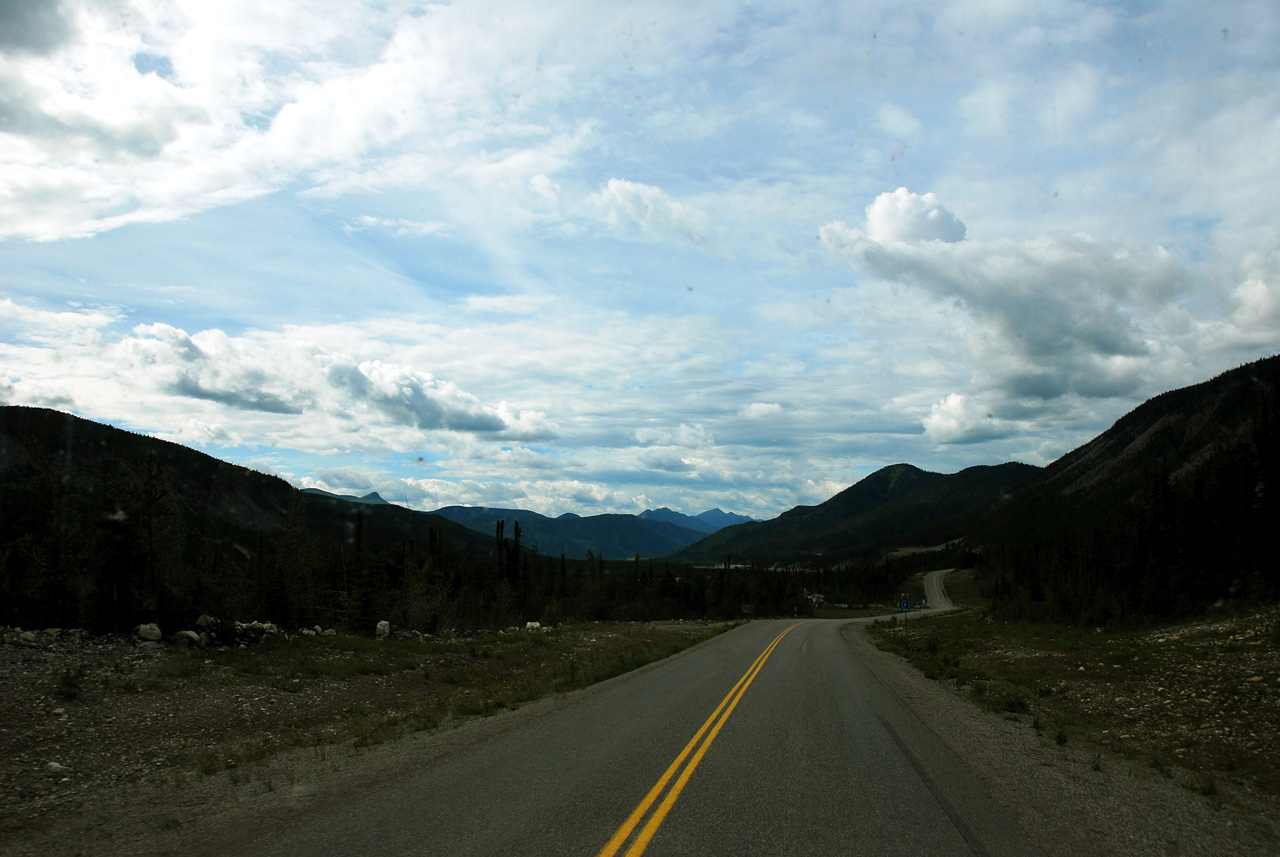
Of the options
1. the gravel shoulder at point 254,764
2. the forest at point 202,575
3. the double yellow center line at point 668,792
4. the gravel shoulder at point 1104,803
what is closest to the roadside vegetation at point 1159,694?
the gravel shoulder at point 1104,803

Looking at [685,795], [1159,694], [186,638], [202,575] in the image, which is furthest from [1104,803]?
[202,575]

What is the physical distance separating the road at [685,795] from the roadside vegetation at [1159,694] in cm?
342

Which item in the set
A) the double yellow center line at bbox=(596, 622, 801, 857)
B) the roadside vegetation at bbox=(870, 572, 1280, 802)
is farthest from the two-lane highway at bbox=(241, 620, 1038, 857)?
the roadside vegetation at bbox=(870, 572, 1280, 802)

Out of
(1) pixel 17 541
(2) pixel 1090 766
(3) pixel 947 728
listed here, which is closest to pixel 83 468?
(1) pixel 17 541

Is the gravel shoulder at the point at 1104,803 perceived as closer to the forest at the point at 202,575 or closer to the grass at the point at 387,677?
the grass at the point at 387,677

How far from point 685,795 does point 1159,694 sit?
13.9 meters

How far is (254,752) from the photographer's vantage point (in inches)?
430

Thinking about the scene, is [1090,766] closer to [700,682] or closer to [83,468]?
[700,682]

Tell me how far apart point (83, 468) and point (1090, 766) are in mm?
29666

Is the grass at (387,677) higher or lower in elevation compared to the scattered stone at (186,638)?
lower

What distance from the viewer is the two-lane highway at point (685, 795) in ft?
20.6

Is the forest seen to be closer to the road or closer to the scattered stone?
the scattered stone

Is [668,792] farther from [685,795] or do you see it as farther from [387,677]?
[387,677]

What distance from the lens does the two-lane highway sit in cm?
627
